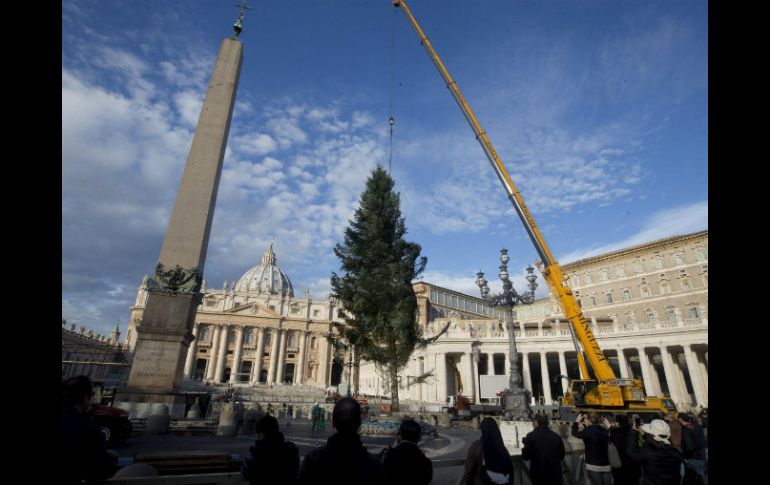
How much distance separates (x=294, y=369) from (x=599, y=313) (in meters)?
65.2

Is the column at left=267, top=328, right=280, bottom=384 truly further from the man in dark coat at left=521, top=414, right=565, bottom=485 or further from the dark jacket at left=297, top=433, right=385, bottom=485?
the dark jacket at left=297, top=433, right=385, bottom=485

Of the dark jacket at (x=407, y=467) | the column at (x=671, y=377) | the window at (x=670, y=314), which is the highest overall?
the window at (x=670, y=314)

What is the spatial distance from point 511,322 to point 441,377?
1039 inches

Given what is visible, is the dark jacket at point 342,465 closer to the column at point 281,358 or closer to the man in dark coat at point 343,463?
the man in dark coat at point 343,463

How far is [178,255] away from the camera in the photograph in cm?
1420

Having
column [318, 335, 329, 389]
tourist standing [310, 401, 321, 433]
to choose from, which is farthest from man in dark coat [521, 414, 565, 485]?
column [318, 335, 329, 389]

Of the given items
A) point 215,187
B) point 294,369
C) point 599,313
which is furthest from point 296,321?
point 215,187

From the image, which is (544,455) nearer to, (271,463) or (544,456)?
(544,456)

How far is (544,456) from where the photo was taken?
5180mm

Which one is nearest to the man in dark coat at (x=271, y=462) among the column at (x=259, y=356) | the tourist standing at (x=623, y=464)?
the tourist standing at (x=623, y=464)

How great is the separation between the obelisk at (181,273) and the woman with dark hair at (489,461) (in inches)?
463

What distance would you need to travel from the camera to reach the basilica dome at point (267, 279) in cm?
11375
